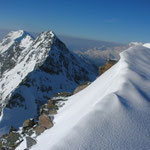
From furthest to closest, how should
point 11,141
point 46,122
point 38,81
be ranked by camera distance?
point 38,81 → point 11,141 → point 46,122

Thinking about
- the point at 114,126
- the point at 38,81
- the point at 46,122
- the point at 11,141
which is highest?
the point at 114,126

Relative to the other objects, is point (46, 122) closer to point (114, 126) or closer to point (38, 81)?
point (114, 126)

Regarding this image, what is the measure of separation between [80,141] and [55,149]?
131 centimetres

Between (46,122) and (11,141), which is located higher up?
(46,122)

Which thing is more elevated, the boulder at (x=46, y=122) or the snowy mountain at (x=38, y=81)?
the boulder at (x=46, y=122)

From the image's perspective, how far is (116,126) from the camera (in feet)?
33.6

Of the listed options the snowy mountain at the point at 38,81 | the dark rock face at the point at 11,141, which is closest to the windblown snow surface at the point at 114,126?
the dark rock face at the point at 11,141

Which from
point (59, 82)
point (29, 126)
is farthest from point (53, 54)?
point (29, 126)

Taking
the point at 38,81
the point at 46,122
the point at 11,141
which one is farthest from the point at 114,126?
the point at 38,81

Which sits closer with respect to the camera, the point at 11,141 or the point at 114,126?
the point at 114,126

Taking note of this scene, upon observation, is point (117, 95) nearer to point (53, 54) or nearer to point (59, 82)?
point (59, 82)

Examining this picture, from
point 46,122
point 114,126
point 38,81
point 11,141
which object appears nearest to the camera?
point 114,126

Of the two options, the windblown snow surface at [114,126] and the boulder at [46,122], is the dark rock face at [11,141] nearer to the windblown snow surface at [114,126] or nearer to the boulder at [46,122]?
the boulder at [46,122]

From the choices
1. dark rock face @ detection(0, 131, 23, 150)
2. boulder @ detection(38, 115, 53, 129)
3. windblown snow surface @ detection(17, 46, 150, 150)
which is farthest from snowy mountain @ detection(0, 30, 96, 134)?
windblown snow surface @ detection(17, 46, 150, 150)
